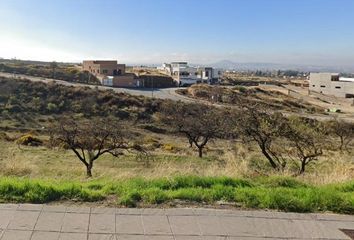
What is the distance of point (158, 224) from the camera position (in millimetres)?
4688

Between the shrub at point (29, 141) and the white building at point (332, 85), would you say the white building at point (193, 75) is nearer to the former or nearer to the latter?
the white building at point (332, 85)

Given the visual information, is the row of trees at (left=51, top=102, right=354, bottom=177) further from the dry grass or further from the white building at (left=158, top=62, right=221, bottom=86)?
the white building at (left=158, top=62, right=221, bottom=86)

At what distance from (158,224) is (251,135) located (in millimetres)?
17434

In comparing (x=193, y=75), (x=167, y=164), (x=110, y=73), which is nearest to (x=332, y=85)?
(x=193, y=75)

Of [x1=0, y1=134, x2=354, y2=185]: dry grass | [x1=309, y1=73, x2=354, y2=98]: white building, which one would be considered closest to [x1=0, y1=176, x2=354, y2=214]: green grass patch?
[x1=0, y1=134, x2=354, y2=185]: dry grass

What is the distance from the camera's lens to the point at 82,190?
224 inches

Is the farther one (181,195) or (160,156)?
(160,156)

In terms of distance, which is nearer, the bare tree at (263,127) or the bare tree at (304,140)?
the bare tree at (304,140)

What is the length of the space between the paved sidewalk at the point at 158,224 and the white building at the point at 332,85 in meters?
107

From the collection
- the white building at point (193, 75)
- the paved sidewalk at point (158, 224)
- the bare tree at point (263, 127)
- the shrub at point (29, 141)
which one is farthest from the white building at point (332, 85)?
the paved sidewalk at point (158, 224)

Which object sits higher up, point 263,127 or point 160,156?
point 263,127

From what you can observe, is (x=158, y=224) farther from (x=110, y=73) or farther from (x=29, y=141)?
(x=110, y=73)

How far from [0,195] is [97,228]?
1778 mm

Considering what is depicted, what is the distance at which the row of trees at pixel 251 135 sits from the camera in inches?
790
